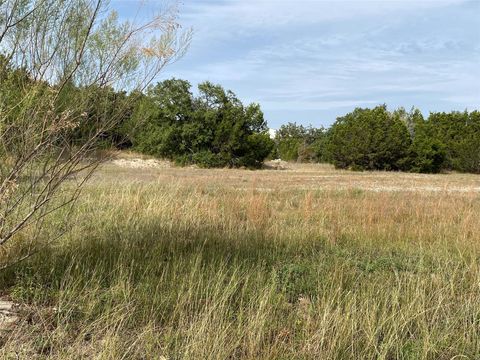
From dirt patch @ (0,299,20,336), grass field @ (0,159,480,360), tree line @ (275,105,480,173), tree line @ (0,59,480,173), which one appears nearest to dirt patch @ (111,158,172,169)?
tree line @ (0,59,480,173)

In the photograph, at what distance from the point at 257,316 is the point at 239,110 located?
135ft

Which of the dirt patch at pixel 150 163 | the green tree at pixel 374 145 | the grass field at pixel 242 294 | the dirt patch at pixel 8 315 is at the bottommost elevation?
the dirt patch at pixel 8 315

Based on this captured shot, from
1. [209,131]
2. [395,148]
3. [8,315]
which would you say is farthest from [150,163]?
[8,315]

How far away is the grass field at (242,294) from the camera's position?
3.05m

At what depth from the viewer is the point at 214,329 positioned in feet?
10.3

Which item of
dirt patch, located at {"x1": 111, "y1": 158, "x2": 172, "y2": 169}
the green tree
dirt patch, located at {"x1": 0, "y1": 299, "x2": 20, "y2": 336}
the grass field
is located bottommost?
dirt patch, located at {"x1": 0, "y1": 299, "x2": 20, "y2": 336}

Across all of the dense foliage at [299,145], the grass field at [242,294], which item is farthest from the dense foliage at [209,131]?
the grass field at [242,294]

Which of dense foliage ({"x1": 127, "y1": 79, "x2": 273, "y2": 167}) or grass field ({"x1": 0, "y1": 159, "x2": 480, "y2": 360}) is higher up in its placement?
dense foliage ({"x1": 127, "y1": 79, "x2": 273, "y2": 167})

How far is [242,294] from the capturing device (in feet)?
12.6

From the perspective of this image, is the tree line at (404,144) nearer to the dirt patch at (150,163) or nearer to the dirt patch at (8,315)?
the dirt patch at (150,163)

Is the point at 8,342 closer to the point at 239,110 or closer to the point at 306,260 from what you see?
the point at 306,260

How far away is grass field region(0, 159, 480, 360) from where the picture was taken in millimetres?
3051

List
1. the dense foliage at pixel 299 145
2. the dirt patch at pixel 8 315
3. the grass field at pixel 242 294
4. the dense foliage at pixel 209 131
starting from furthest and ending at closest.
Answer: the dense foliage at pixel 299 145, the dense foliage at pixel 209 131, the dirt patch at pixel 8 315, the grass field at pixel 242 294

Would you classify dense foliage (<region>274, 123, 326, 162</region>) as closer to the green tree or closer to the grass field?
the green tree
